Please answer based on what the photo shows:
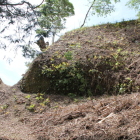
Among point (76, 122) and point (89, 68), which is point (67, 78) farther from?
point (76, 122)

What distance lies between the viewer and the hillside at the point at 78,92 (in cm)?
318

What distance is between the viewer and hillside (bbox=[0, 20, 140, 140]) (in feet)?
10.4

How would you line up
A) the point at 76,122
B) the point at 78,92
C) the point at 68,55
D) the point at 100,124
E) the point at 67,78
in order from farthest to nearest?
1. the point at 68,55
2. the point at 67,78
3. the point at 78,92
4. the point at 76,122
5. the point at 100,124

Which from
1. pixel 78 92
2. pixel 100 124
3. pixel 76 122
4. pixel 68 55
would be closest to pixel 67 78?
pixel 78 92

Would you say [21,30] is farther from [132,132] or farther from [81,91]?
[132,132]

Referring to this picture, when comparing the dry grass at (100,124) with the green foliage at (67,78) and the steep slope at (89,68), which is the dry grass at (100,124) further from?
the green foliage at (67,78)

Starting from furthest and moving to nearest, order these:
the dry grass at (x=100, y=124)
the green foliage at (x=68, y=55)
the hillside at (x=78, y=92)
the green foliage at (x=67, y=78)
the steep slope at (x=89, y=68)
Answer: the green foliage at (x=68, y=55), the green foliage at (x=67, y=78), the steep slope at (x=89, y=68), the hillside at (x=78, y=92), the dry grass at (x=100, y=124)

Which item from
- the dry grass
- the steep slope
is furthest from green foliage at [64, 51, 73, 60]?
the dry grass

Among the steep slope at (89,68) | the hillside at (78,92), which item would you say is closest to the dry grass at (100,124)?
the hillside at (78,92)

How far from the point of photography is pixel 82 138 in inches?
106

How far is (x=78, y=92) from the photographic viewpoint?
6586 mm

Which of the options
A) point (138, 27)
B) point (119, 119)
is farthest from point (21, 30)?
point (138, 27)

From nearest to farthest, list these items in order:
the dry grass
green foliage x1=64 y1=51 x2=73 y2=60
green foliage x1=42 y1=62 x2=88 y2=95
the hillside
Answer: the dry grass, the hillside, green foliage x1=42 y1=62 x2=88 y2=95, green foliage x1=64 y1=51 x2=73 y2=60

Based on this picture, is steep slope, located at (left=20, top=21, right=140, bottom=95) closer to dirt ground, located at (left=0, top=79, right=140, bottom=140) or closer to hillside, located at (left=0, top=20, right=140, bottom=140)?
hillside, located at (left=0, top=20, right=140, bottom=140)
